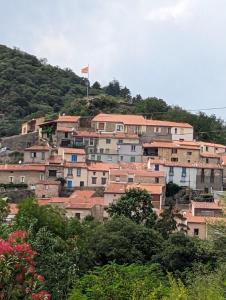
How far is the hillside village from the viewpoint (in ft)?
175

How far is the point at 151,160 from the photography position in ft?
200

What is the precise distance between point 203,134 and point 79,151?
1716 centimetres

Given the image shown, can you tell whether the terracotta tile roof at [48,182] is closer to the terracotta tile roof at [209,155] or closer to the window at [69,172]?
the window at [69,172]

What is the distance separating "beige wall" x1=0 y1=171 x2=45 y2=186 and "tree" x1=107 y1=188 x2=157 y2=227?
1333 cm

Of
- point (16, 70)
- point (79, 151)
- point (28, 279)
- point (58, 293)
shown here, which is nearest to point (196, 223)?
point (79, 151)

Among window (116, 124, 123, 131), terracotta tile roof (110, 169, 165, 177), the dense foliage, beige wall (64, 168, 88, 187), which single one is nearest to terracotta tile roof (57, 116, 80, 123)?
window (116, 124, 123, 131)

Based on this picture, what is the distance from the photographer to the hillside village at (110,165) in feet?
175

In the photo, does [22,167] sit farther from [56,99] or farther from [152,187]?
[56,99]

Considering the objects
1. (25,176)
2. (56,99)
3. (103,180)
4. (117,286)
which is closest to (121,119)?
(103,180)

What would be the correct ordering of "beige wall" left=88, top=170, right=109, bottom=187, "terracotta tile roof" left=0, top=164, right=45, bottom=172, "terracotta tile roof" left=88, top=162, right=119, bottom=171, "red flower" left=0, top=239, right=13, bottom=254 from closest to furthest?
"red flower" left=0, top=239, right=13, bottom=254, "beige wall" left=88, top=170, right=109, bottom=187, "terracotta tile roof" left=0, top=164, right=45, bottom=172, "terracotta tile roof" left=88, top=162, right=119, bottom=171

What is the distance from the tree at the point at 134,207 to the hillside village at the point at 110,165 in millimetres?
3311

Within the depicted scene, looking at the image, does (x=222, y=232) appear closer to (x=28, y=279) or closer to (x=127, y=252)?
(x=127, y=252)

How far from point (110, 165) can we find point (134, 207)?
15.3m

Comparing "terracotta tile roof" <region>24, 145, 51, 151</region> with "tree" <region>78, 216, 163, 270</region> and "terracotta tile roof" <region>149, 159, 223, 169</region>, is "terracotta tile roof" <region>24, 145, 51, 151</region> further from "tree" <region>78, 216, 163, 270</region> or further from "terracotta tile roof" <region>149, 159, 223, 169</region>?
"tree" <region>78, 216, 163, 270</region>
